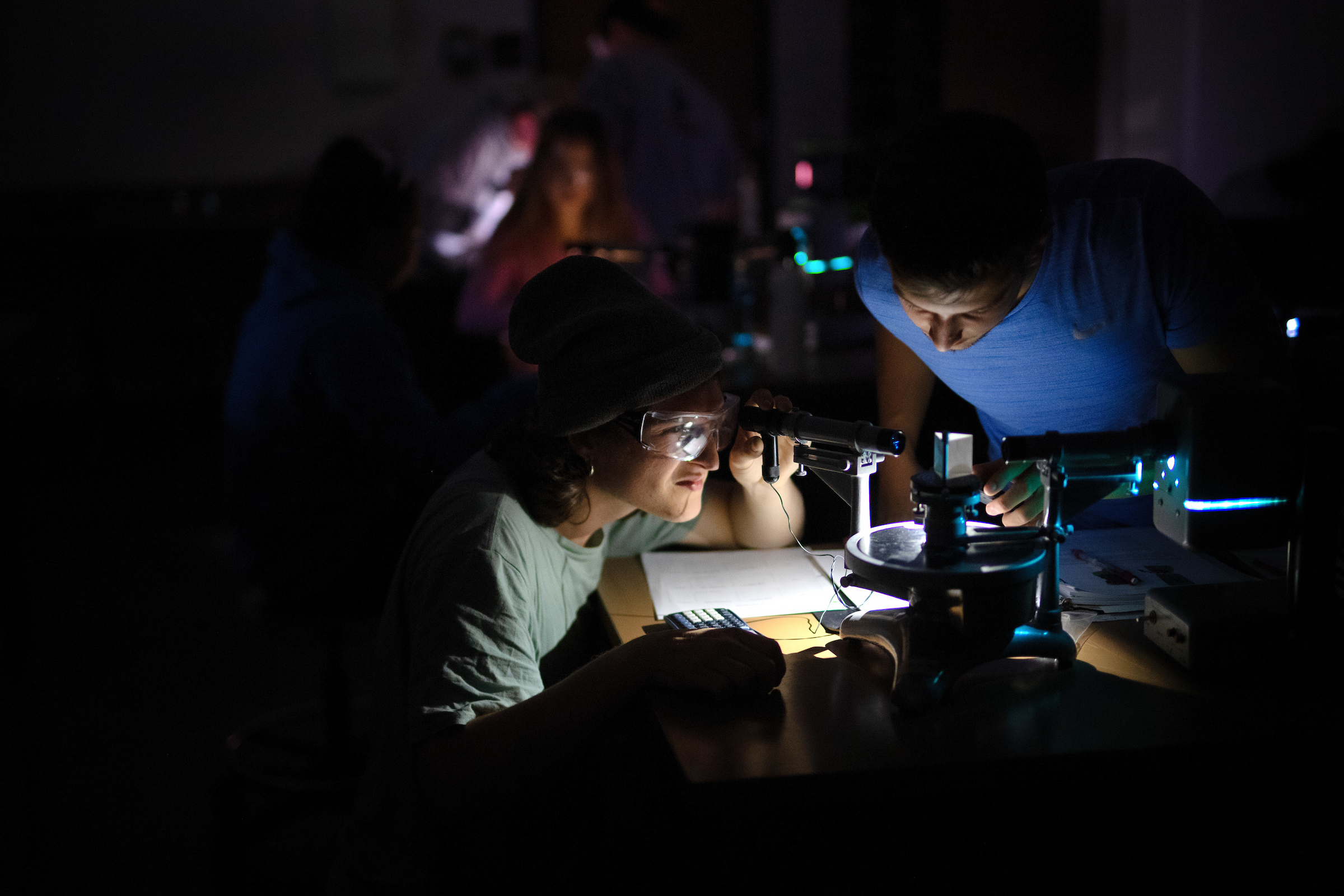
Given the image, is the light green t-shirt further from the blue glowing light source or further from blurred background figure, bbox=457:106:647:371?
blurred background figure, bbox=457:106:647:371

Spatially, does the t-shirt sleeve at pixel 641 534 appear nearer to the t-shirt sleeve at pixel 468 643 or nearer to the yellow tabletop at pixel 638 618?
the yellow tabletop at pixel 638 618

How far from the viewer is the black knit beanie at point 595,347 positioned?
1364 millimetres

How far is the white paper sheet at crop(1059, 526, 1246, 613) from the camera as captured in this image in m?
1.42

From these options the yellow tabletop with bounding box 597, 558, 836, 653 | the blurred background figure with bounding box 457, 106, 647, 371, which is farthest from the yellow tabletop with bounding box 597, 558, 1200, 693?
the blurred background figure with bounding box 457, 106, 647, 371

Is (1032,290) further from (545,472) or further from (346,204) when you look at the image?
(346,204)

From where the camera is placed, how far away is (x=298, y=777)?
2.60 m

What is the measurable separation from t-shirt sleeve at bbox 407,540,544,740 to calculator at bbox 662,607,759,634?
0.70 feet

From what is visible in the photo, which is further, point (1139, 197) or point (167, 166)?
point (167, 166)

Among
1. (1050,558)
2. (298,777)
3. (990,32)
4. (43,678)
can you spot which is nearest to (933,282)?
(1050,558)

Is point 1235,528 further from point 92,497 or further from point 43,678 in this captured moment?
point 92,497

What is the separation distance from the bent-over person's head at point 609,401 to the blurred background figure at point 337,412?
0.82m

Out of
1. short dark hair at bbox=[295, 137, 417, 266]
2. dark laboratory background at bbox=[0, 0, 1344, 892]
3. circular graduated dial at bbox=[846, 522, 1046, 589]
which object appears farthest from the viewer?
dark laboratory background at bbox=[0, 0, 1344, 892]

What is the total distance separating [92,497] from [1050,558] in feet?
17.5

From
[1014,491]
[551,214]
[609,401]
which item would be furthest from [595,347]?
[551,214]
